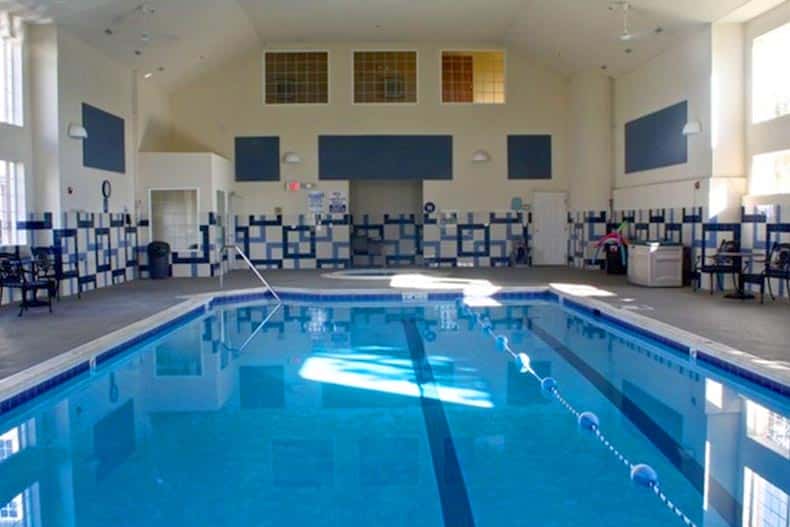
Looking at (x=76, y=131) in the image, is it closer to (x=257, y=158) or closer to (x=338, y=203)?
(x=257, y=158)

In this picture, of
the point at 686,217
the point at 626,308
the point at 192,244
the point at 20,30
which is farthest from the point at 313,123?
the point at 626,308

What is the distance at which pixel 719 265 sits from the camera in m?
9.12

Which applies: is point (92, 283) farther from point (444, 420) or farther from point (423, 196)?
point (444, 420)

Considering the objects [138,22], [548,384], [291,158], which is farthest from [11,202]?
[548,384]

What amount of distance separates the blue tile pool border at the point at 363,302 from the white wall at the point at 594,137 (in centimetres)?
392

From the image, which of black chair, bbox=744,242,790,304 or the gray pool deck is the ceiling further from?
the gray pool deck

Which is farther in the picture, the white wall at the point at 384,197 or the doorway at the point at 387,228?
the white wall at the point at 384,197

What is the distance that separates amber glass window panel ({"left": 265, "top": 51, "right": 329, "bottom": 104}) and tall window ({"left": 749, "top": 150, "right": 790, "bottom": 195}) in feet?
25.5

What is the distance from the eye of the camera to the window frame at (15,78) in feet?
29.1

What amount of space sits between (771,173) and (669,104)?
2.28 m

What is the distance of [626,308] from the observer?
809cm

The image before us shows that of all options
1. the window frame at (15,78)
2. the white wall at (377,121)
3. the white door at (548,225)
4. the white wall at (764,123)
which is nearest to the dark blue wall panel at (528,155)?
the white wall at (377,121)

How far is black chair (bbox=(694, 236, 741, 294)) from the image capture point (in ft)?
29.6

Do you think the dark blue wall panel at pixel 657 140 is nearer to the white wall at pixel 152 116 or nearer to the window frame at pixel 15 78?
the white wall at pixel 152 116
